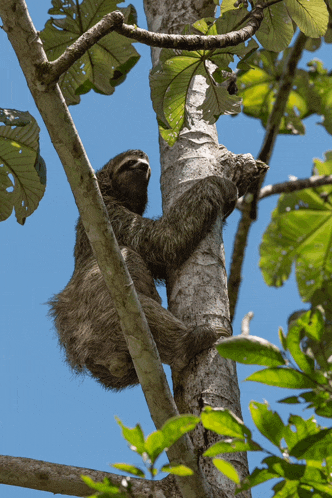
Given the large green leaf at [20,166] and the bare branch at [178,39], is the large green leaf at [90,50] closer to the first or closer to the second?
the large green leaf at [20,166]

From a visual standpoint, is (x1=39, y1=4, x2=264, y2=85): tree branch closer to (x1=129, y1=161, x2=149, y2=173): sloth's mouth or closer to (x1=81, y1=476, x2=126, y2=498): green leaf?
(x1=81, y1=476, x2=126, y2=498): green leaf

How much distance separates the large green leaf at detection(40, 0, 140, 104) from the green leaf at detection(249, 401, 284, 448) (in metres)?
4.43

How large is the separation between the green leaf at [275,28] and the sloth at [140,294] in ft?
4.23

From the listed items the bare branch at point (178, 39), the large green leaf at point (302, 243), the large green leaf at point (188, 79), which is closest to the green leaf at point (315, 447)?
the bare branch at point (178, 39)

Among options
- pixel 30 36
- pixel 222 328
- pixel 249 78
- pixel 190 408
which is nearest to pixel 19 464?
pixel 190 408

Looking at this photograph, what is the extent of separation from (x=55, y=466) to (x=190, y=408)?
0.96 m

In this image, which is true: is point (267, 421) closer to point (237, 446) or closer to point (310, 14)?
point (237, 446)

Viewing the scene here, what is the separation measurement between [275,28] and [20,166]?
249 centimetres

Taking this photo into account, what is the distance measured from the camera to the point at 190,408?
3.77 meters

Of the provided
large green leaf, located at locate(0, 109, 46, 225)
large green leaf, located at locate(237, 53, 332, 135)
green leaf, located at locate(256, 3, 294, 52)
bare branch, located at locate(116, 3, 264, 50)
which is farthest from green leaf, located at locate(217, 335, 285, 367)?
large green leaf, located at locate(237, 53, 332, 135)

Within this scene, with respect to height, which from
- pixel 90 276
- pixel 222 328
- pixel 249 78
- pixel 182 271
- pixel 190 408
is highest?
pixel 249 78

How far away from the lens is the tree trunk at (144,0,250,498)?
12.2 ft

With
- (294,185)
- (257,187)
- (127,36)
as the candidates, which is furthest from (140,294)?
(294,185)

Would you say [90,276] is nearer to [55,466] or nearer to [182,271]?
[182,271]
